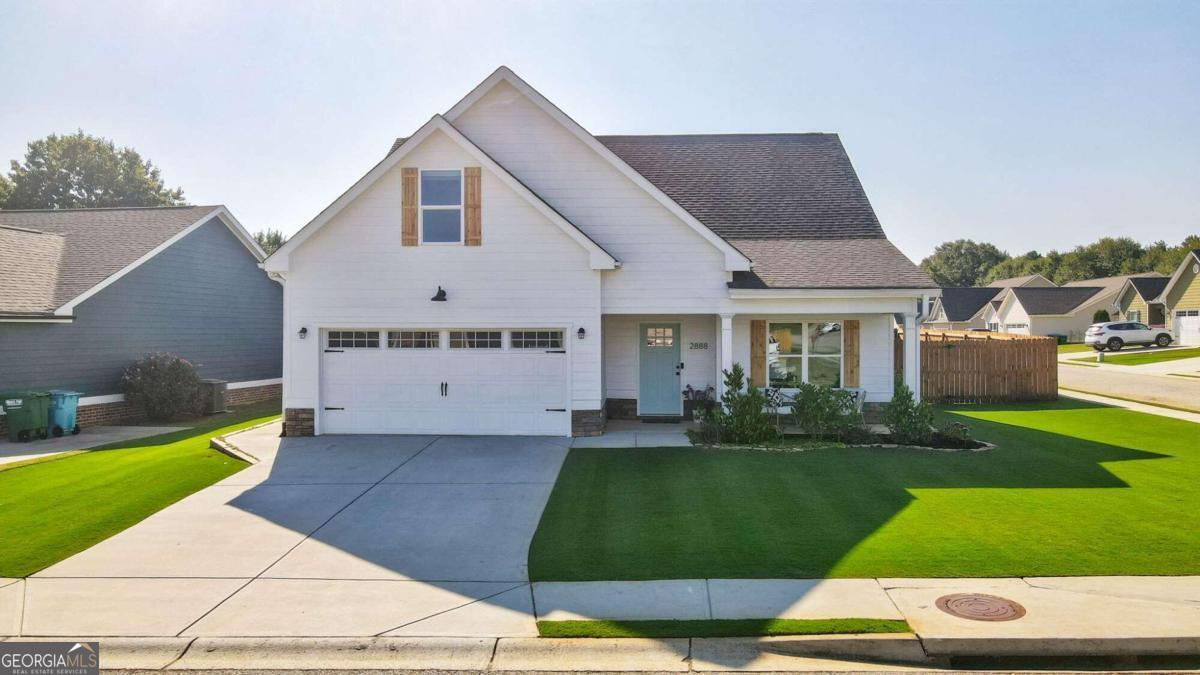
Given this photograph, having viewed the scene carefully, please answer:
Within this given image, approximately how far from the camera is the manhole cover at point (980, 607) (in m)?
5.42

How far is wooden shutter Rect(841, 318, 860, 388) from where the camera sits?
15367 millimetres

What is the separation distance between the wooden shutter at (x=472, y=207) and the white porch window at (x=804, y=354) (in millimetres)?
6703

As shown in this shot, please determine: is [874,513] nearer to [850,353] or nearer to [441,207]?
[850,353]

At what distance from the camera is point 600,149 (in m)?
14.4

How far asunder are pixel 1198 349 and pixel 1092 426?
100ft

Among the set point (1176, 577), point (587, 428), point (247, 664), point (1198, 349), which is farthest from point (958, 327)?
point (247, 664)

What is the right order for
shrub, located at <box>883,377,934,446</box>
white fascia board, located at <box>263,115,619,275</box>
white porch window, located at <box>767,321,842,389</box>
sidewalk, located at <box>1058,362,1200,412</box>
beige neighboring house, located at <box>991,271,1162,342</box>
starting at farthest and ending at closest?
beige neighboring house, located at <box>991,271,1162,342</box> → sidewalk, located at <box>1058,362,1200,412</box> → white porch window, located at <box>767,321,842,389</box> → white fascia board, located at <box>263,115,619,275</box> → shrub, located at <box>883,377,934,446</box>

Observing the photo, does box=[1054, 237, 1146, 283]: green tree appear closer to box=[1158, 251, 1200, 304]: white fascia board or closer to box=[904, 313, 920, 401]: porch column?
box=[1158, 251, 1200, 304]: white fascia board

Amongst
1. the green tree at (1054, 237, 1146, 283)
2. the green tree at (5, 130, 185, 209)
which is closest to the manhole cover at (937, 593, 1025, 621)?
the green tree at (5, 130, 185, 209)

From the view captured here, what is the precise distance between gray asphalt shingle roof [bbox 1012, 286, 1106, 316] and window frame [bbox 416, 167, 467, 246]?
174 feet

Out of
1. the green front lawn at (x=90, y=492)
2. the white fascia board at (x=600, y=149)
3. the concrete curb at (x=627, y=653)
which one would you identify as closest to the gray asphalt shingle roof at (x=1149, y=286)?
the white fascia board at (x=600, y=149)

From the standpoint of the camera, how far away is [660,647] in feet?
16.9

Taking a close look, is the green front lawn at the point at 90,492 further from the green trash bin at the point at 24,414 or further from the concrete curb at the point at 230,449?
the green trash bin at the point at 24,414

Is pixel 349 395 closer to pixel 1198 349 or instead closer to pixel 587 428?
pixel 587 428
